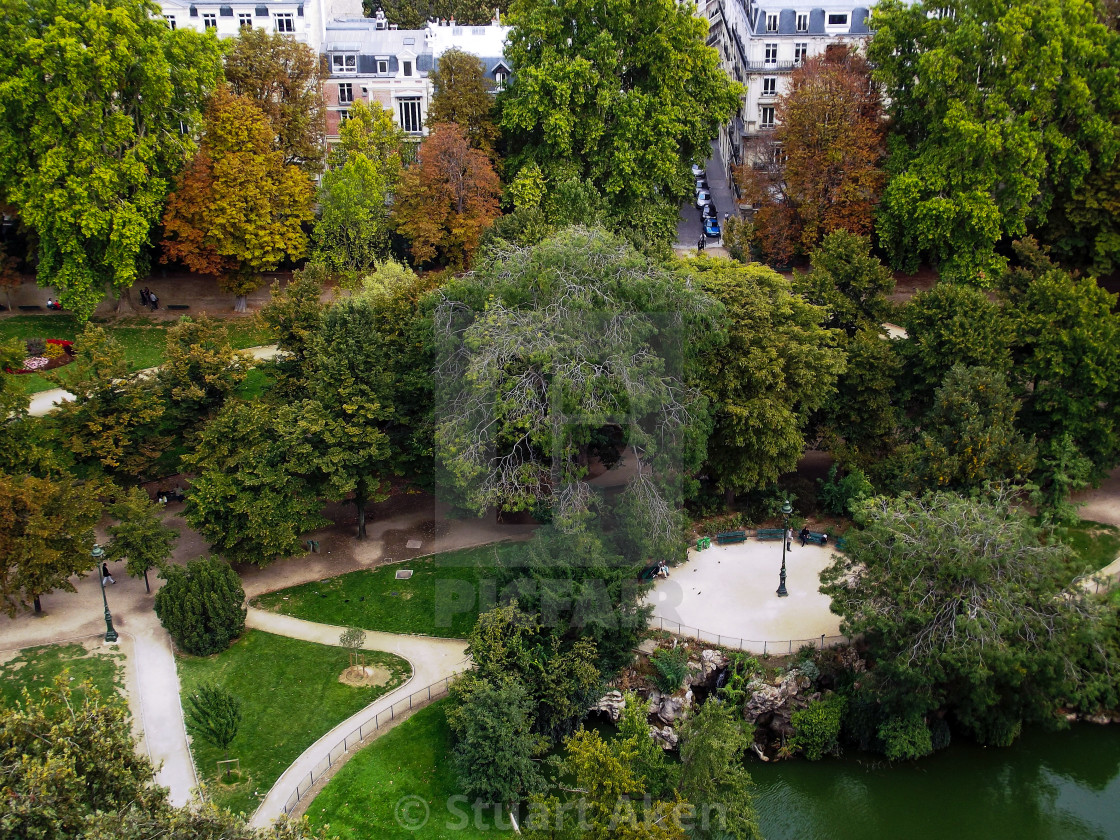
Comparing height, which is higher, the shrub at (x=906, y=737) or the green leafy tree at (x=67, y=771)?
the green leafy tree at (x=67, y=771)

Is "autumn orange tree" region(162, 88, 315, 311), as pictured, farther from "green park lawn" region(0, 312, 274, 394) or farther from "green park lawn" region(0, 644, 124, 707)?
"green park lawn" region(0, 644, 124, 707)

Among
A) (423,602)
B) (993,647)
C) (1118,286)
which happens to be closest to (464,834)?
(423,602)

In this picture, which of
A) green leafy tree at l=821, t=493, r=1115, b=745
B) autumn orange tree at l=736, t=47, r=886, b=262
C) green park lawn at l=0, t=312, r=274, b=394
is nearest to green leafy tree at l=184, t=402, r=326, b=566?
green park lawn at l=0, t=312, r=274, b=394

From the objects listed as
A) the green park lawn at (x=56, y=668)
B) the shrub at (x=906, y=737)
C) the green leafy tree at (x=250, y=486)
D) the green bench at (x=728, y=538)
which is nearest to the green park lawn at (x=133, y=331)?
the green leafy tree at (x=250, y=486)

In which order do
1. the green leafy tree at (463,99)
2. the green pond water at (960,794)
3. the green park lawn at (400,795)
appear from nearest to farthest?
the green park lawn at (400,795)
the green pond water at (960,794)
the green leafy tree at (463,99)

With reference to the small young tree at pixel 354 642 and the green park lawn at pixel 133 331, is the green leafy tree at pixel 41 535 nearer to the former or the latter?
the small young tree at pixel 354 642

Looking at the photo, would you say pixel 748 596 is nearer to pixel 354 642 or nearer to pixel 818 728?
pixel 818 728
